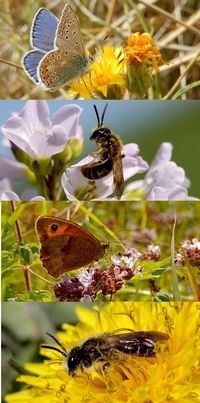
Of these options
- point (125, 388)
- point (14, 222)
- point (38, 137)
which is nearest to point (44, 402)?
point (125, 388)

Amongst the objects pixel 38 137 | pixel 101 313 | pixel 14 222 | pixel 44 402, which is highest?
pixel 38 137

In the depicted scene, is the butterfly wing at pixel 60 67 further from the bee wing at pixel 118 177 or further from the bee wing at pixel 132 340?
the bee wing at pixel 132 340

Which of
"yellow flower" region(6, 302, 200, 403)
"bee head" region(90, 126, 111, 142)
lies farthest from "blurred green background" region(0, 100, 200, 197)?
"yellow flower" region(6, 302, 200, 403)

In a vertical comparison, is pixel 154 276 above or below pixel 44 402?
above

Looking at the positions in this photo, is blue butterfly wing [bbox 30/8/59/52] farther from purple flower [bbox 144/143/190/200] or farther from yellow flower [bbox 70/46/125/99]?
purple flower [bbox 144/143/190/200]

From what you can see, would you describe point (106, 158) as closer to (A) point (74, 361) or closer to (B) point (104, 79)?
(B) point (104, 79)

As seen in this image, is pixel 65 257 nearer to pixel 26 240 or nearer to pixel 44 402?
pixel 26 240
